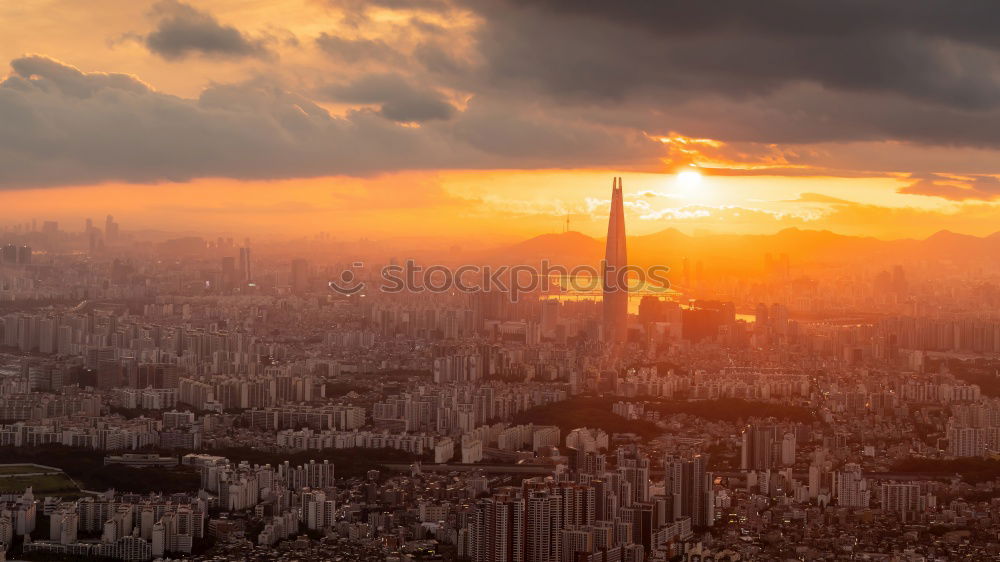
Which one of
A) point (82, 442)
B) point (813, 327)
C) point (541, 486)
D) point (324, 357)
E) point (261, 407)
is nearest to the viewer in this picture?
point (541, 486)

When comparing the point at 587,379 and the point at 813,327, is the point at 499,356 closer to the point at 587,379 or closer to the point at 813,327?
the point at 587,379

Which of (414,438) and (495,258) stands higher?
(495,258)

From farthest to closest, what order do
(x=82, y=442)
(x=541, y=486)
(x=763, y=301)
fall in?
1. (x=763, y=301)
2. (x=82, y=442)
3. (x=541, y=486)

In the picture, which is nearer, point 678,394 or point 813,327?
point 678,394

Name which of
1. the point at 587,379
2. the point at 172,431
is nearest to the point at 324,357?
the point at 587,379

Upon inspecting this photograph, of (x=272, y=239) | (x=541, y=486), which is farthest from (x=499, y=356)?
(x=541, y=486)

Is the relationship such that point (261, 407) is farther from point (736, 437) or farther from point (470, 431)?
point (736, 437)
